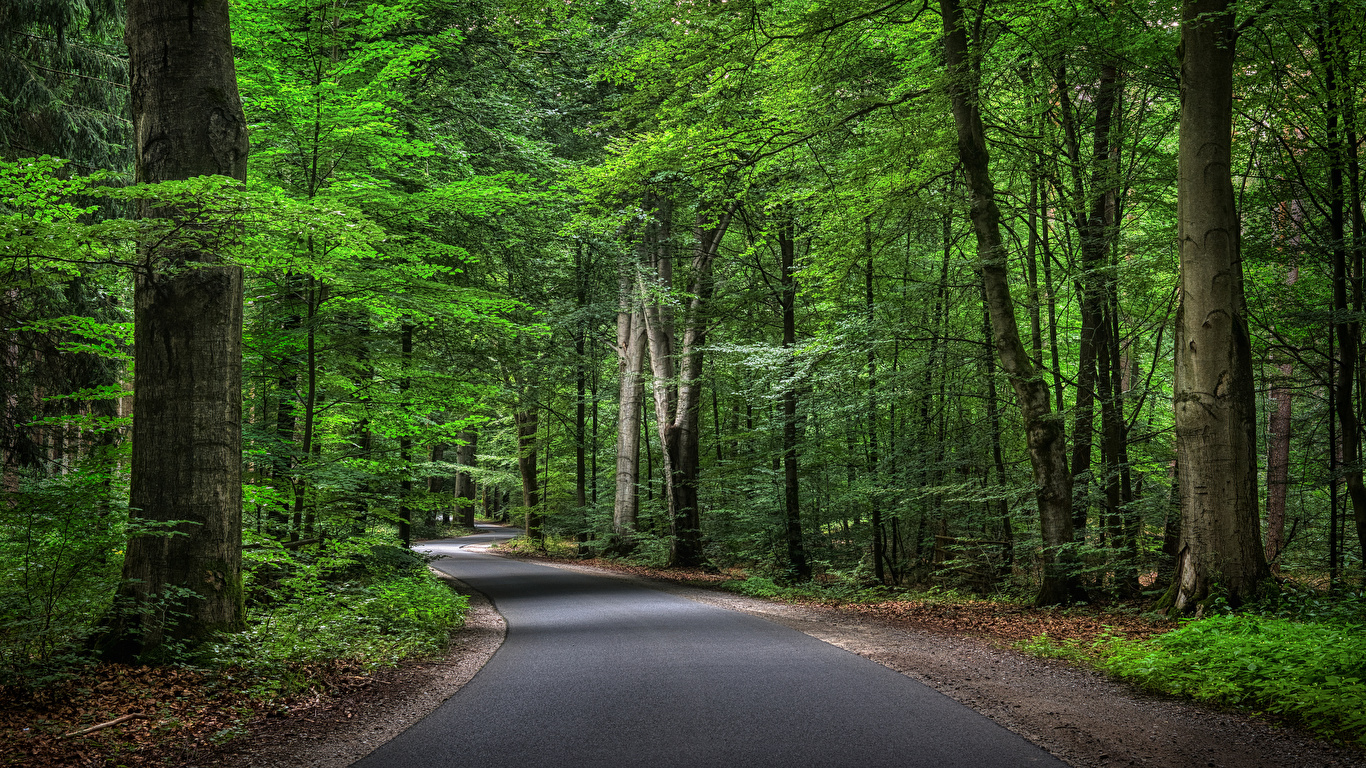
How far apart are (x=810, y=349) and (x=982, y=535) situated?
491 centimetres

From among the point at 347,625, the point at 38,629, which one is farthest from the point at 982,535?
the point at 38,629

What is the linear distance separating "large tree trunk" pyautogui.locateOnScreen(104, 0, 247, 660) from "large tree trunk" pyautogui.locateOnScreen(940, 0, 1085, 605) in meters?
9.15

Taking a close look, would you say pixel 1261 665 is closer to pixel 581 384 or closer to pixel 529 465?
pixel 581 384

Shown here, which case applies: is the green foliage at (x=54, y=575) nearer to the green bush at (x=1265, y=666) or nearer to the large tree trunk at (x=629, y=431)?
the green bush at (x=1265, y=666)

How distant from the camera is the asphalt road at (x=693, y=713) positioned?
4.57 m

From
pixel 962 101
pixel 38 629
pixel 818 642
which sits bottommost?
pixel 818 642

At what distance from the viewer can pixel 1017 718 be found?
17.6 feet

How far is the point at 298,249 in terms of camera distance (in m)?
9.18

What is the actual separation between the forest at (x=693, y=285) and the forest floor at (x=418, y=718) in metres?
0.49

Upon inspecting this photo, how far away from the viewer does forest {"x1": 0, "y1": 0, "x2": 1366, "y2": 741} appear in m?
6.56

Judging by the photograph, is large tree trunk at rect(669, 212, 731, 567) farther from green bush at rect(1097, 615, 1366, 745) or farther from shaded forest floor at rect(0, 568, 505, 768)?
shaded forest floor at rect(0, 568, 505, 768)

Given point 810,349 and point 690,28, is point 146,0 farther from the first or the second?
point 810,349

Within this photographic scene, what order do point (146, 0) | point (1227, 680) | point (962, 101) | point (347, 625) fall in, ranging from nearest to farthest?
point (1227, 680)
point (146, 0)
point (347, 625)
point (962, 101)

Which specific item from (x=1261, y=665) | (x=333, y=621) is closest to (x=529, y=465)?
(x=333, y=621)
